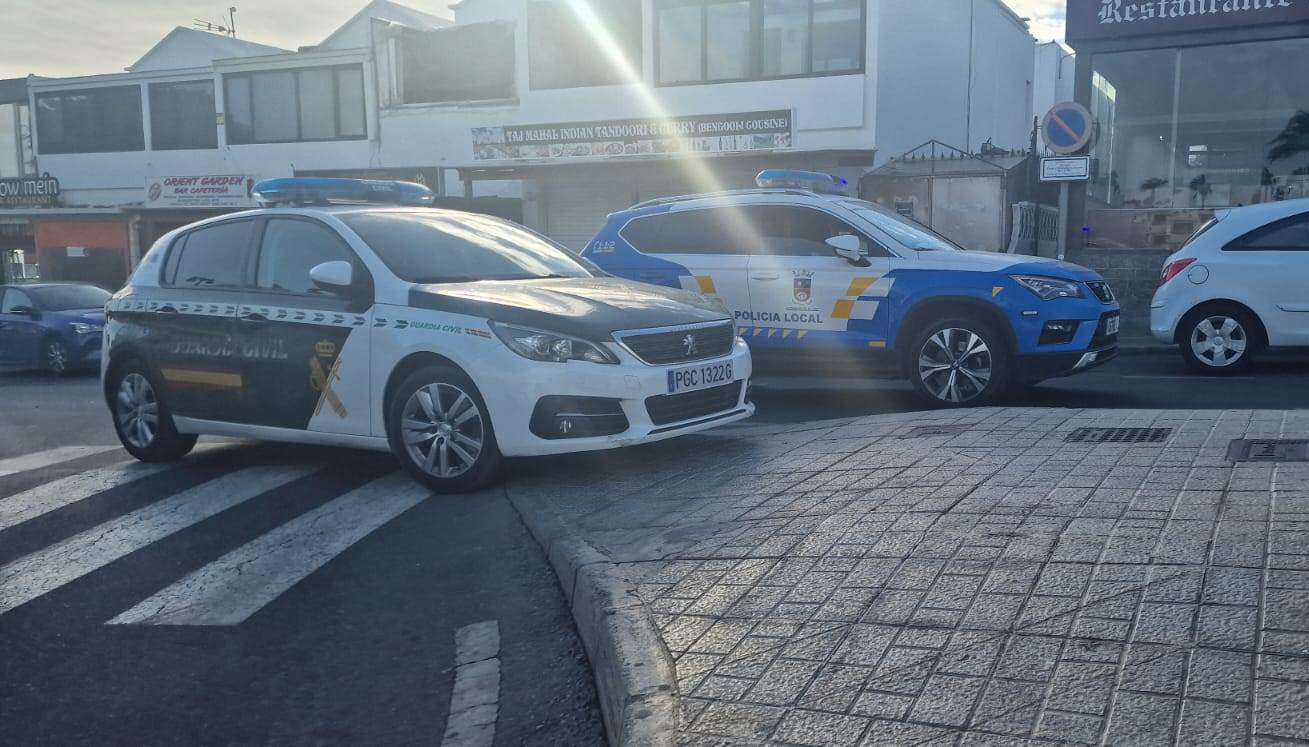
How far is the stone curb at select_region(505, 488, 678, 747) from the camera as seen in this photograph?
312cm

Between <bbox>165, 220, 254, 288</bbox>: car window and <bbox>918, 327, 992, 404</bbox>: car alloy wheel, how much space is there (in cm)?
518

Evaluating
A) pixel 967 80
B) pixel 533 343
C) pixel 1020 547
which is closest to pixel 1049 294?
pixel 533 343

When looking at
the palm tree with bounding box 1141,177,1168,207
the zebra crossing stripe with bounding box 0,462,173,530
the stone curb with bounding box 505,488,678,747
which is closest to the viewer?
the stone curb with bounding box 505,488,678,747

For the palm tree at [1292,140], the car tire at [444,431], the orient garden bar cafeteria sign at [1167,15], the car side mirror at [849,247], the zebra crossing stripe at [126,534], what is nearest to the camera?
the zebra crossing stripe at [126,534]

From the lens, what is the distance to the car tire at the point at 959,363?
29.1 ft

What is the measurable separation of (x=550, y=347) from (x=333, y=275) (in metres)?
1.49

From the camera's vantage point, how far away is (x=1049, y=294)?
345 inches

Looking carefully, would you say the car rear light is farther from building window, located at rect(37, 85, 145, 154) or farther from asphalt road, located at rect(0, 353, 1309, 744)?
building window, located at rect(37, 85, 145, 154)

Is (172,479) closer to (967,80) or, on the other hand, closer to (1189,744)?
(1189,744)

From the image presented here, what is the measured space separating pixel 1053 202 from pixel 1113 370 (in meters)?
10.6

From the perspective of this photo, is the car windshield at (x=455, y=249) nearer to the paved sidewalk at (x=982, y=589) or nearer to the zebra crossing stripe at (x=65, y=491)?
the paved sidewalk at (x=982, y=589)

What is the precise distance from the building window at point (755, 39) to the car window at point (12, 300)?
43.5 feet

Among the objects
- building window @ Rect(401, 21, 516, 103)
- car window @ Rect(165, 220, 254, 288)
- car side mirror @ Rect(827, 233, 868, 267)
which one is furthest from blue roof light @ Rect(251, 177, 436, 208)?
building window @ Rect(401, 21, 516, 103)

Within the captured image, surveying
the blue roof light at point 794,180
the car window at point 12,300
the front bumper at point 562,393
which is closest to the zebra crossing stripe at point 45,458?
the front bumper at point 562,393
